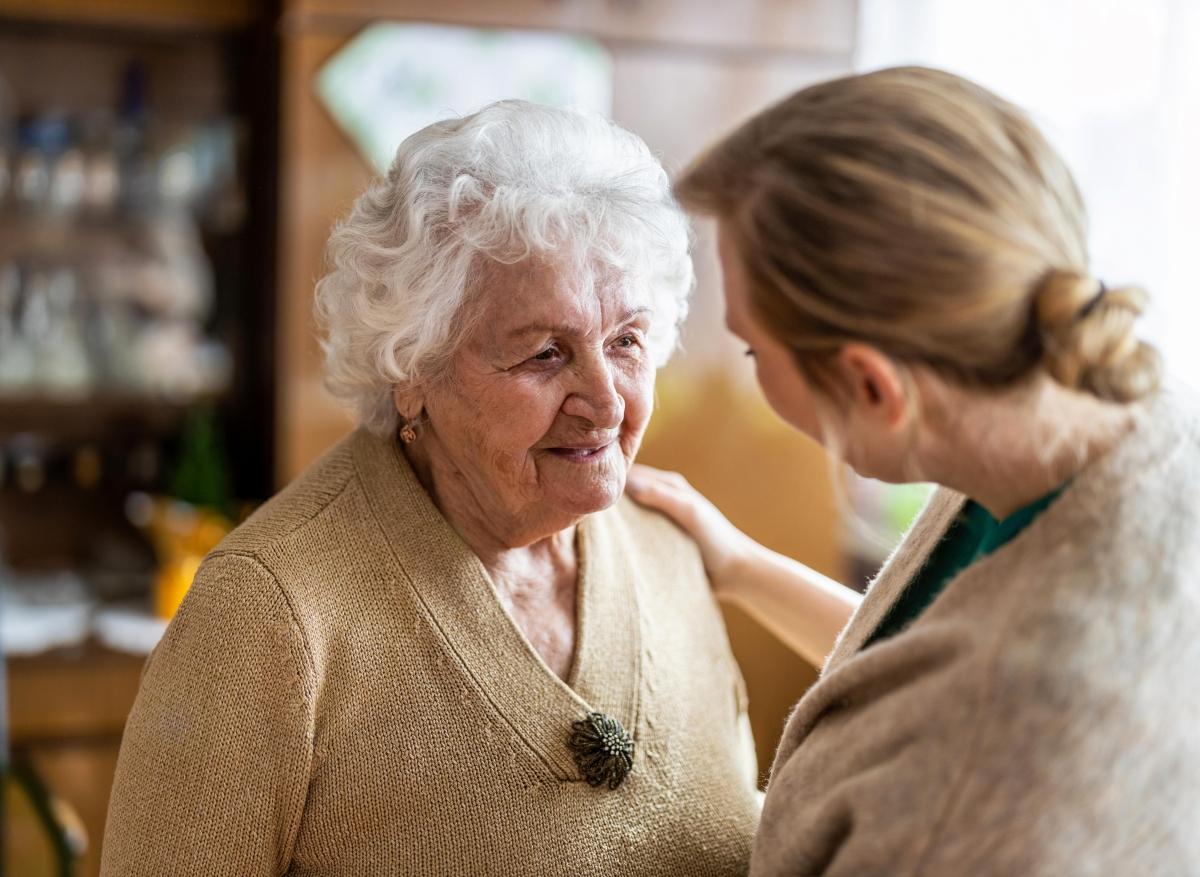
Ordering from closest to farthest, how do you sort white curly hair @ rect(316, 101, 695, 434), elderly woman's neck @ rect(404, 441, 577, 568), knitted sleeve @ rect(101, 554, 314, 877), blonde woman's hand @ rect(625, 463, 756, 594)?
knitted sleeve @ rect(101, 554, 314, 877)
white curly hair @ rect(316, 101, 695, 434)
elderly woman's neck @ rect(404, 441, 577, 568)
blonde woman's hand @ rect(625, 463, 756, 594)

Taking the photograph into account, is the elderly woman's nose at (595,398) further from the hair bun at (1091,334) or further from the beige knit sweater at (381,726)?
the hair bun at (1091,334)

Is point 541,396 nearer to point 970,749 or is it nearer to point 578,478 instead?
point 578,478

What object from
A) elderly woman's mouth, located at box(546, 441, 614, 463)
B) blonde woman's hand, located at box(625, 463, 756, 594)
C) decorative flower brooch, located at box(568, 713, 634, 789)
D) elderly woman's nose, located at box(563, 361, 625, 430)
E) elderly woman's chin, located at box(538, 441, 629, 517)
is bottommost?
decorative flower brooch, located at box(568, 713, 634, 789)

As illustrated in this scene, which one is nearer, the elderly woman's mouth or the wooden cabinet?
the elderly woman's mouth

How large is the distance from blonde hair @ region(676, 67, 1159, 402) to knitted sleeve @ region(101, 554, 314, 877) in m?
0.64

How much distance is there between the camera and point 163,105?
3.29m

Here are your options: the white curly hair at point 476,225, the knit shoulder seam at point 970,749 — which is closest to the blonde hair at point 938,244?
the knit shoulder seam at point 970,749

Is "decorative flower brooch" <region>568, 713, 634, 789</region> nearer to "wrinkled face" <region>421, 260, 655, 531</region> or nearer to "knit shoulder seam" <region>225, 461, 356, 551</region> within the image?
"wrinkled face" <region>421, 260, 655, 531</region>

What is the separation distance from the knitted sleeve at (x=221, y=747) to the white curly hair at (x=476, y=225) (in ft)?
1.04

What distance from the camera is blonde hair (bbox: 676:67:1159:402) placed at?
0.83 m

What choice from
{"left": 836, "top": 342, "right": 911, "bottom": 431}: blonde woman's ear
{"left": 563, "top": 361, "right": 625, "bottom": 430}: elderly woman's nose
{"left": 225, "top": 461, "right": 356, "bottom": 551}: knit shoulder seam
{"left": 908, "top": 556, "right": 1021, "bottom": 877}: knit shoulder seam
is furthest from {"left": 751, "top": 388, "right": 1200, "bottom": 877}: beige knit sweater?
{"left": 225, "top": 461, "right": 356, "bottom": 551}: knit shoulder seam

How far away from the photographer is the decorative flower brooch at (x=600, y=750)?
4.33 ft

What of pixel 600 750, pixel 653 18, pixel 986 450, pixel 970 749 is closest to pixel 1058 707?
pixel 970 749

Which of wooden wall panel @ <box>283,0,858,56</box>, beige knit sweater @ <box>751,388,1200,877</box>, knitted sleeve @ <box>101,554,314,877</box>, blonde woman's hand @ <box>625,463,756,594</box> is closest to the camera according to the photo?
beige knit sweater @ <box>751,388,1200,877</box>
